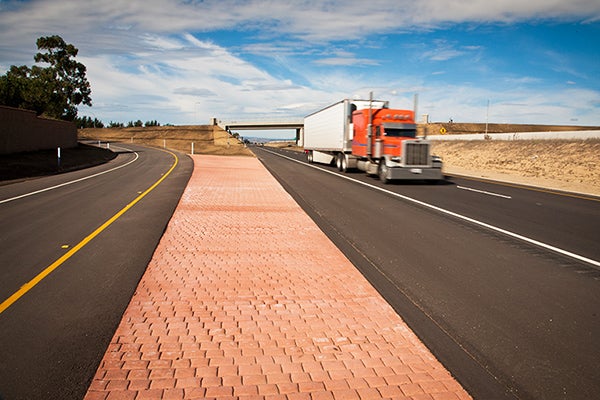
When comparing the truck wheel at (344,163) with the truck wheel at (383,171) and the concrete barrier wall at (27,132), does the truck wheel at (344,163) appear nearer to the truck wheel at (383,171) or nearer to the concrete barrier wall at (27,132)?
the truck wheel at (383,171)

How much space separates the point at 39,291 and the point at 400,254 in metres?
5.58

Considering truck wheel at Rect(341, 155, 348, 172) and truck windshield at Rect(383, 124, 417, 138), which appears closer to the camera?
Answer: truck windshield at Rect(383, 124, 417, 138)

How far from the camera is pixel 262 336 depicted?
4.17m

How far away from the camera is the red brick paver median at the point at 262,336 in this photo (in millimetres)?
3336

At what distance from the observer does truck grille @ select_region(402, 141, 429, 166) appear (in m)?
18.6

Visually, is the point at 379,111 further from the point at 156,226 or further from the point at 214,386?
the point at 214,386

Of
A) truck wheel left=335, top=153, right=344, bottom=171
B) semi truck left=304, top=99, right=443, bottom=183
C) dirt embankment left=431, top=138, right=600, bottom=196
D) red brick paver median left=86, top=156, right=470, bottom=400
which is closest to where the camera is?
red brick paver median left=86, top=156, right=470, bottom=400

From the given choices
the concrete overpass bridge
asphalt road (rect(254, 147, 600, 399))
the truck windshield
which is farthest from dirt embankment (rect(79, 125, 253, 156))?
asphalt road (rect(254, 147, 600, 399))

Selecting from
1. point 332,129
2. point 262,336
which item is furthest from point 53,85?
point 262,336

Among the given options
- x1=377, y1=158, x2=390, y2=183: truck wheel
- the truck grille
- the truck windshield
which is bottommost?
x1=377, y1=158, x2=390, y2=183: truck wheel

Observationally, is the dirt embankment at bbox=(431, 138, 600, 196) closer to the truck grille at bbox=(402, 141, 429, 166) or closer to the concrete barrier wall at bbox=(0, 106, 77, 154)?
the truck grille at bbox=(402, 141, 429, 166)

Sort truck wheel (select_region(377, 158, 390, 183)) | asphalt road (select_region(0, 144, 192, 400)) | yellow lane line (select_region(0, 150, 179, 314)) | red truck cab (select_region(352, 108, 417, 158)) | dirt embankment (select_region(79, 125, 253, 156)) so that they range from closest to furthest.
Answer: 1. asphalt road (select_region(0, 144, 192, 400))
2. yellow lane line (select_region(0, 150, 179, 314))
3. truck wheel (select_region(377, 158, 390, 183))
4. red truck cab (select_region(352, 108, 417, 158))
5. dirt embankment (select_region(79, 125, 253, 156))

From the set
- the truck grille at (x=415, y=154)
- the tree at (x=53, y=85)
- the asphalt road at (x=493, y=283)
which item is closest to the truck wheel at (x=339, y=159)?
the truck grille at (x=415, y=154)

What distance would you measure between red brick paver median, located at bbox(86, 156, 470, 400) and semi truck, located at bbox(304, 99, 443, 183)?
12220mm
